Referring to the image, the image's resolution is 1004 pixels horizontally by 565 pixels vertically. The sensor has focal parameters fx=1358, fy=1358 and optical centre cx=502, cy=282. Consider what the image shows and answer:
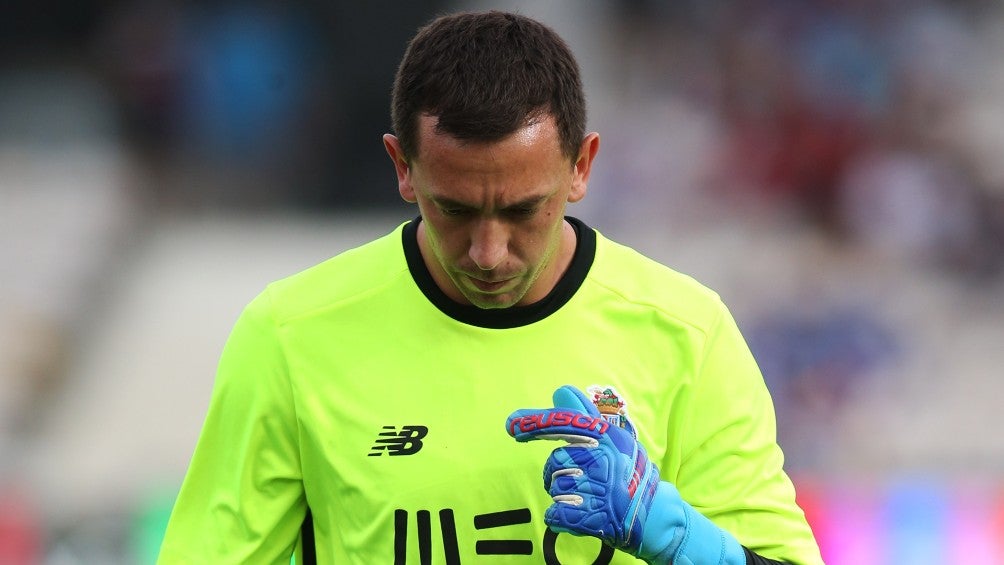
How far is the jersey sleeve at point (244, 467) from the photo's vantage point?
2.52 meters

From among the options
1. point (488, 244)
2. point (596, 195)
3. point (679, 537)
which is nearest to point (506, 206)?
point (488, 244)

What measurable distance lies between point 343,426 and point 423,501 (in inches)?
8.1

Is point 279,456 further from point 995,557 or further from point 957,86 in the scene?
point 957,86

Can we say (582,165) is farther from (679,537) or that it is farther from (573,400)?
(679,537)

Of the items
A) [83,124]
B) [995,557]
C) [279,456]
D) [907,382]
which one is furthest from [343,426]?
[83,124]

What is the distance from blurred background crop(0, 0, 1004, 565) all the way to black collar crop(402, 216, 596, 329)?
4484 mm

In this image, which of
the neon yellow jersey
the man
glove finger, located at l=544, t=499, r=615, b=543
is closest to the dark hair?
the man

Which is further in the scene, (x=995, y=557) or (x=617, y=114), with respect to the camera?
(x=617, y=114)

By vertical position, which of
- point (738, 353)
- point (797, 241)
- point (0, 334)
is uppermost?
point (738, 353)

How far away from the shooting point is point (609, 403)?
8.11 feet

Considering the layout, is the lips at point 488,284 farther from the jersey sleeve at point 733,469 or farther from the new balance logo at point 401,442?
the jersey sleeve at point 733,469

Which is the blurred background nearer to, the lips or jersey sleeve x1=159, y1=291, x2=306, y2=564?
jersey sleeve x1=159, y1=291, x2=306, y2=564

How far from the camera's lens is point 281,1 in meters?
9.62

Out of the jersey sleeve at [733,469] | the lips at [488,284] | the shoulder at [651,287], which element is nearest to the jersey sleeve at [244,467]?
the lips at [488,284]
